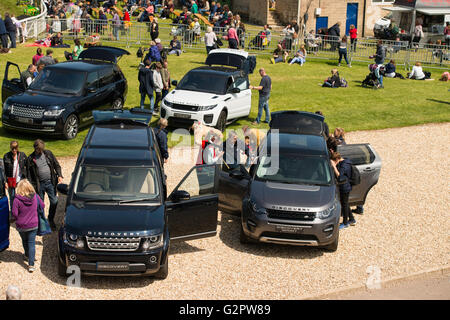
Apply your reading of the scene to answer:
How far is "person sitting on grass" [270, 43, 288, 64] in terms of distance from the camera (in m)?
31.4

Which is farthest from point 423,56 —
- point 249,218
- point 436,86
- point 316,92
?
point 249,218

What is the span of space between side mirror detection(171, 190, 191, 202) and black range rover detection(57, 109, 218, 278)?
2 centimetres

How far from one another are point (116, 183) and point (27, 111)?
749cm

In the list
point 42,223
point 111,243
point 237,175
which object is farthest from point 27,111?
point 111,243

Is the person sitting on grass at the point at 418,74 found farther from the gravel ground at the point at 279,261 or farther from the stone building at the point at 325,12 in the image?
the gravel ground at the point at 279,261

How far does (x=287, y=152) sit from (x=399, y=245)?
2.84 m

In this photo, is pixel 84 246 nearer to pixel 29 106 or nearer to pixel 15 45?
pixel 29 106

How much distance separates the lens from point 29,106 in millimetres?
17188

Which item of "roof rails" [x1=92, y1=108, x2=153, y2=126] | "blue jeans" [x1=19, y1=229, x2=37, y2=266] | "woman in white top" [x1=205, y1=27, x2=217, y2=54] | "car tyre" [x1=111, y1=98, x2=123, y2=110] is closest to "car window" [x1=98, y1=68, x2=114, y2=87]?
"car tyre" [x1=111, y1=98, x2=123, y2=110]

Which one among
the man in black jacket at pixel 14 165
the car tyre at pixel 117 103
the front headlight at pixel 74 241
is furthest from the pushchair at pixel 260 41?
the front headlight at pixel 74 241

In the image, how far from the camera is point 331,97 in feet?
81.6

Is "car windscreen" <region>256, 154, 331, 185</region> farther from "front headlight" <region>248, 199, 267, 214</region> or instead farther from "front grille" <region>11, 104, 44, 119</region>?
"front grille" <region>11, 104, 44, 119</region>

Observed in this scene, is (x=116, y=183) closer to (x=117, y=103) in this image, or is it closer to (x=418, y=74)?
(x=117, y=103)

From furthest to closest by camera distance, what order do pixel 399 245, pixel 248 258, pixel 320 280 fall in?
pixel 399 245 < pixel 248 258 < pixel 320 280
